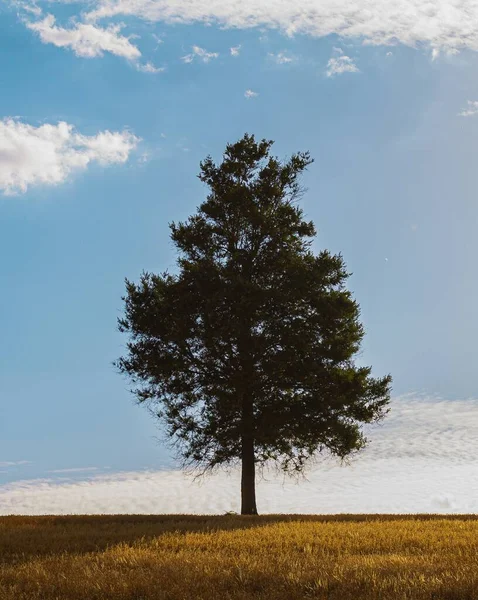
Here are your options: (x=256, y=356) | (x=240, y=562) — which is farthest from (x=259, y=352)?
(x=240, y=562)

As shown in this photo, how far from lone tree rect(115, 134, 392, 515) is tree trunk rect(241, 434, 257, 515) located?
0.04 metres

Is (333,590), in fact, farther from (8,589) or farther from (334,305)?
(334,305)

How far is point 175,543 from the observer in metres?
13.6

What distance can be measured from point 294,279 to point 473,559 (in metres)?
14.8

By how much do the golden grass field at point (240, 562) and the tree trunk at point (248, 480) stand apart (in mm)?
7006

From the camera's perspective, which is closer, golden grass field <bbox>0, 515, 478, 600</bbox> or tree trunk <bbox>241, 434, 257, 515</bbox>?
golden grass field <bbox>0, 515, 478, 600</bbox>

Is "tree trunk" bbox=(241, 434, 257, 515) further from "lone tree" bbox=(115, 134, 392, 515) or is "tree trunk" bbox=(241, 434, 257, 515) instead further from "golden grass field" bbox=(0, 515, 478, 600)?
"golden grass field" bbox=(0, 515, 478, 600)

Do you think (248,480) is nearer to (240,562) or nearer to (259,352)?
(259,352)

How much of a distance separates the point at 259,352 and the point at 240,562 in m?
13.7

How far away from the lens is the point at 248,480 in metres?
24.3

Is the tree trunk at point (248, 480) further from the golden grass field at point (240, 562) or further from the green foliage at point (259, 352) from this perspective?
the golden grass field at point (240, 562)

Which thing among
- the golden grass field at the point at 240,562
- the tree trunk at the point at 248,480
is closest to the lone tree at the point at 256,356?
the tree trunk at the point at 248,480

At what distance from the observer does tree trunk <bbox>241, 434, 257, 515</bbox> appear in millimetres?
24219

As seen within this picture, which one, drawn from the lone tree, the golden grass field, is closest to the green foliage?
the lone tree
